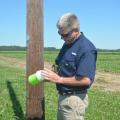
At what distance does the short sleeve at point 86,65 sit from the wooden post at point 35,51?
4.54 ft

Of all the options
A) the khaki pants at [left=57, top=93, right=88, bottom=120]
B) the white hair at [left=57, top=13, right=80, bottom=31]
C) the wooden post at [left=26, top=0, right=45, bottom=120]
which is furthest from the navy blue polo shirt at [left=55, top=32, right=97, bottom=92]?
the wooden post at [left=26, top=0, right=45, bottom=120]

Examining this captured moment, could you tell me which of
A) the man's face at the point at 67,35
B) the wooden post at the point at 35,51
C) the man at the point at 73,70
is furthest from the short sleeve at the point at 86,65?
the wooden post at the point at 35,51

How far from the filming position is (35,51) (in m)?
6.18

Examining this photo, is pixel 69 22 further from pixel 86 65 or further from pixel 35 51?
pixel 35 51

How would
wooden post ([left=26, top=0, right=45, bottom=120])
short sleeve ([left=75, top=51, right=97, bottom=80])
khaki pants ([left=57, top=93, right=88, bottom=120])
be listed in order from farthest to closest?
1. wooden post ([left=26, top=0, right=45, bottom=120])
2. khaki pants ([left=57, top=93, right=88, bottom=120])
3. short sleeve ([left=75, top=51, right=97, bottom=80])

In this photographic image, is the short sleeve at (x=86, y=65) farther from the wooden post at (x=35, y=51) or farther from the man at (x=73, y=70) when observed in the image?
the wooden post at (x=35, y=51)

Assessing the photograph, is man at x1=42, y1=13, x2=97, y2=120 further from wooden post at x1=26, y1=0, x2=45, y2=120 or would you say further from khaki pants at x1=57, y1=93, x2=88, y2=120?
wooden post at x1=26, y1=0, x2=45, y2=120

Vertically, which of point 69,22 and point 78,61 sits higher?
point 69,22

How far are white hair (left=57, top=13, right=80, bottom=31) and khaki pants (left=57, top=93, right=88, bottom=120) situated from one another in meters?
0.85

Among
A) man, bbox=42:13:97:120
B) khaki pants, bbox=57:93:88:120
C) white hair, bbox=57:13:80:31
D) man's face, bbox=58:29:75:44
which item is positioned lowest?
khaki pants, bbox=57:93:88:120

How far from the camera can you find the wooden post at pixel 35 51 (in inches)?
239

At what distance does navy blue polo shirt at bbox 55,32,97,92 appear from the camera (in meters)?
4.85

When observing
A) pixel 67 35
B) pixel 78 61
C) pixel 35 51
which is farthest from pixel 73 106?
pixel 35 51

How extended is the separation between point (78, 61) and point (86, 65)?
127 mm
